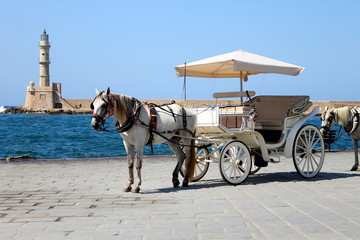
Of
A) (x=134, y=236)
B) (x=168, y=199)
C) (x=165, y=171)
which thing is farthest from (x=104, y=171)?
(x=134, y=236)

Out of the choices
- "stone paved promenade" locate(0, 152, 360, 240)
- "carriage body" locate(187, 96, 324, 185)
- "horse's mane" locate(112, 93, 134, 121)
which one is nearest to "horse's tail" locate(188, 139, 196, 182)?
"carriage body" locate(187, 96, 324, 185)

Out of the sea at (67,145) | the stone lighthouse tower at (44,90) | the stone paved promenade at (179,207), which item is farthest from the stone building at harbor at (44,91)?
the stone paved promenade at (179,207)

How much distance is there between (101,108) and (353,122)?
5.57 m

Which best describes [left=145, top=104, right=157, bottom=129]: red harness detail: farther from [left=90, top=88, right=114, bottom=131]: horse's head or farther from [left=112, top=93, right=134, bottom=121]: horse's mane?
[left=90, top=88, right=114, bottom=131]: horse's head

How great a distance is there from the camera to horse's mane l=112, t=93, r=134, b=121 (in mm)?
8234

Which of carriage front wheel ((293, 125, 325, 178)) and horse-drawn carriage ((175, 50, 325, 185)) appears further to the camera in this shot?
carriage front wheel ((293, 125, 325, 178))

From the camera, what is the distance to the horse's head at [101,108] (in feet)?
25.7

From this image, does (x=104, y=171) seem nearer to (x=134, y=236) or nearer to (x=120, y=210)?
(x=120, y=210)

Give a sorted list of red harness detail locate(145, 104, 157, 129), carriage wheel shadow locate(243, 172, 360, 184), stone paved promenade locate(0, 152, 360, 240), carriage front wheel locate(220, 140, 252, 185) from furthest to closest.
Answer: carriage wheel shadow locate(243, 172, 360, 184) < carriage front wheel locate(220, 140, 252, 185) < red harness detail locate(145, 104, 157, 129) < stone paved promenade locate(0, 152, 360, 240)

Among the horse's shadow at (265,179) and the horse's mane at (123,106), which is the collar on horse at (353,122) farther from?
the horse's mane at (123,106)

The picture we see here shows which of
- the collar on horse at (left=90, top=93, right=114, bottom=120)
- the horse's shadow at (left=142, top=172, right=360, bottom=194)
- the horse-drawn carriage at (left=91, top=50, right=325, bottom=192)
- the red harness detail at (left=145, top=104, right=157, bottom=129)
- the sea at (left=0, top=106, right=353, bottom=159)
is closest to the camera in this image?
the collar on horse at (left=90, top=93, right=114, bottom=120)

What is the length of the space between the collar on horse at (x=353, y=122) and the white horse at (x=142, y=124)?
11.9 ft

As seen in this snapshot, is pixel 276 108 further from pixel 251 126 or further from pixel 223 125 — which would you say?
pixel 223 125

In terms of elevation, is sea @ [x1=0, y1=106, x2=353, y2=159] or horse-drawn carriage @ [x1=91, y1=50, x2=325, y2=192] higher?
horse-drawn carriage @ [x1=91, y1=50, x2=325, y2=192]
